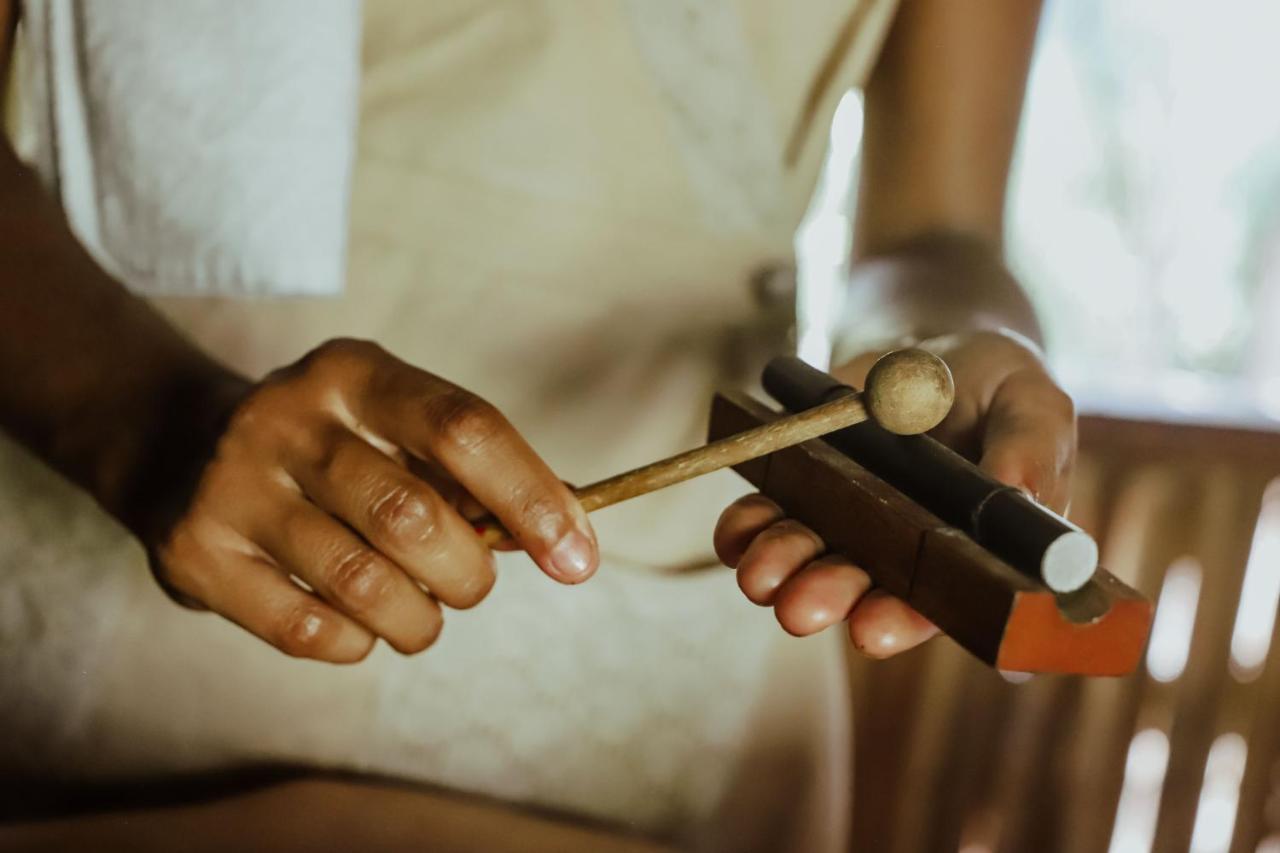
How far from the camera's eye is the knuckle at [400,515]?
447 millimetres

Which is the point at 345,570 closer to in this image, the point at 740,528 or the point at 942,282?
the point at 740,528

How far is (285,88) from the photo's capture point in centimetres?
65

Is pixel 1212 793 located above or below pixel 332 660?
below

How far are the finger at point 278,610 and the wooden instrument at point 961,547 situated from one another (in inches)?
8.5

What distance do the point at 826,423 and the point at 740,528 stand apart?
3.0 inches

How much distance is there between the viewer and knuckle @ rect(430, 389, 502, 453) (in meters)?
0.45

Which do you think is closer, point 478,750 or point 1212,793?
point 478,750

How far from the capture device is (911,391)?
0.45 m

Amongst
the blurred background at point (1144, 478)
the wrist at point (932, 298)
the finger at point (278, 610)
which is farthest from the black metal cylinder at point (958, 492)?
the blurred background at point (1144, 478)

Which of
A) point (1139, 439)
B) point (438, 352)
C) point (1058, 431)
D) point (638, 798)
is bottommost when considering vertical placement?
point (1139, 439)

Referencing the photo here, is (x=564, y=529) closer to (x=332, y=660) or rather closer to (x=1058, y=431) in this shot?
(x=332, y=660)

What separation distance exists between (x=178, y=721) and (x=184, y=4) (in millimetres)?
431

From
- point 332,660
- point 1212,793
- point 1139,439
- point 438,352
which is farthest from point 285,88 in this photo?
point 1212,793

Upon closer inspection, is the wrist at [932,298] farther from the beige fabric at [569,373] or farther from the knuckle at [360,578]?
the knuckle at [360,578]
